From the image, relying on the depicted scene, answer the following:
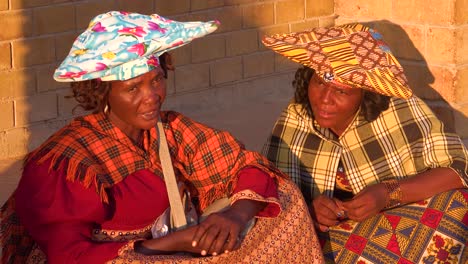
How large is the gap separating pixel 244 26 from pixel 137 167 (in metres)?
4.31

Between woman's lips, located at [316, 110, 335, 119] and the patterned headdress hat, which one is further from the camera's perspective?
woman's lips, located at [316, 110, 335, 119]

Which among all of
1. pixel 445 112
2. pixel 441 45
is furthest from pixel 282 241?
pixel 441 45

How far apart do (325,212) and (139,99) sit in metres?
1.15

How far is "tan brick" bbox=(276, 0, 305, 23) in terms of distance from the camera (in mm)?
9016

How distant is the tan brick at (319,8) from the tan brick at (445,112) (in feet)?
8.63

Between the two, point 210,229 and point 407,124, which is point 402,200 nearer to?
point 407,124

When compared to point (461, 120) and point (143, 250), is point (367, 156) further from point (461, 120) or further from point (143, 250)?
point (143, 250)

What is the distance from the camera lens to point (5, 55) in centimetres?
736

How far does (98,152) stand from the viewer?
4.51 meters

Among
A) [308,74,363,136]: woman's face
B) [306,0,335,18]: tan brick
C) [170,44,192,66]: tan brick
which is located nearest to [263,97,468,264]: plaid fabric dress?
[308,74,363,136]: woman's face

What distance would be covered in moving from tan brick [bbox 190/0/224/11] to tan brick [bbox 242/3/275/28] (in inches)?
11.1

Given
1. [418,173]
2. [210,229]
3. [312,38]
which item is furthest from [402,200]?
[210,229]

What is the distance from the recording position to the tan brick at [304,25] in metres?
9.15

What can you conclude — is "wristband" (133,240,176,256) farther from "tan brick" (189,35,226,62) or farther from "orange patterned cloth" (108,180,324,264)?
"tan brick" (189,35,226,62)
